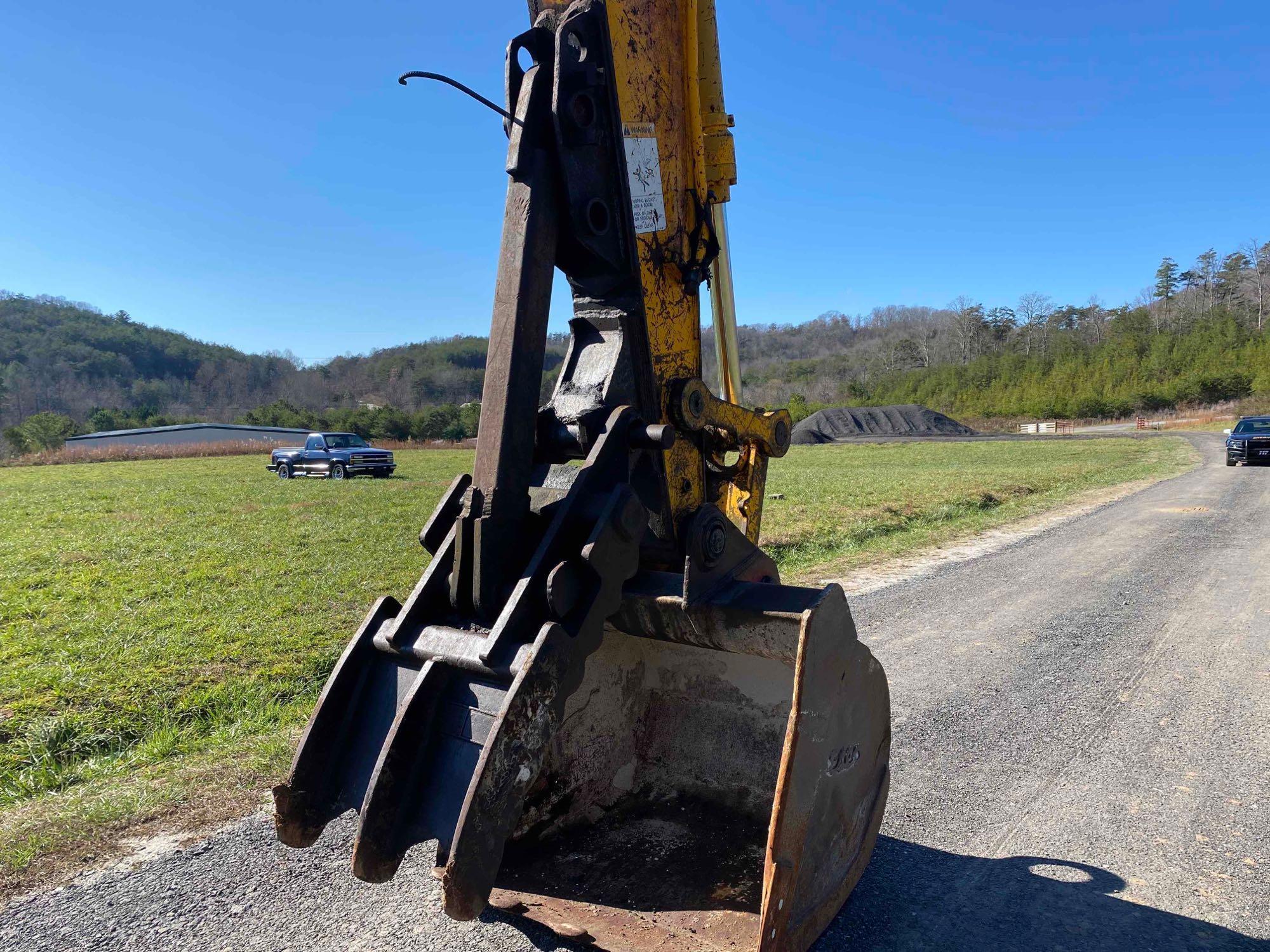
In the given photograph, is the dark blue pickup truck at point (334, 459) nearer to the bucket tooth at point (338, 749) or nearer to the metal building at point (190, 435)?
the bucket tooth at point (338, 749)

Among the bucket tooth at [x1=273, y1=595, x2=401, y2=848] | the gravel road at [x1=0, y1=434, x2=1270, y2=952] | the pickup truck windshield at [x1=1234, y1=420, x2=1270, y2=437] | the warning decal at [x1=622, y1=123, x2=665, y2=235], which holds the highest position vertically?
the warning decal at [x1=622, y1=123, x2=665, y2=235]

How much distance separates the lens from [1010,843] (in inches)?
137

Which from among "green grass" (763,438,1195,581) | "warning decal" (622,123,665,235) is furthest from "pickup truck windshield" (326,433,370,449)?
"warning decal" (622,123,665,235)

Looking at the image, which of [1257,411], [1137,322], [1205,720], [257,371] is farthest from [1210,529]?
[257,371]

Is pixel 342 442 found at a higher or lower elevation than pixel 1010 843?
higher

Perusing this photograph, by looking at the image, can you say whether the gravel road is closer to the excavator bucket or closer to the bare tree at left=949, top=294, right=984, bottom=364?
the excavator bucket

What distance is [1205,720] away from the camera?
15.6 ft

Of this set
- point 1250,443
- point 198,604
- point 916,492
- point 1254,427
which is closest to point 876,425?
point 1254,427

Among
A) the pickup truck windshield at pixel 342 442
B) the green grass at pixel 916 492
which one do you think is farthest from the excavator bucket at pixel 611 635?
the pickup truck windshield at pixel 342 442

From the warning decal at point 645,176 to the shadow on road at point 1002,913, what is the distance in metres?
2.57

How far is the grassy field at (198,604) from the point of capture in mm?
4176

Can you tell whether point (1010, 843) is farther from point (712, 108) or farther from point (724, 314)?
point (712, 108)

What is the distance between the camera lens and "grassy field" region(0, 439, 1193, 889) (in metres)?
4.18

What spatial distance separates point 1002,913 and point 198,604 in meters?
7.57
